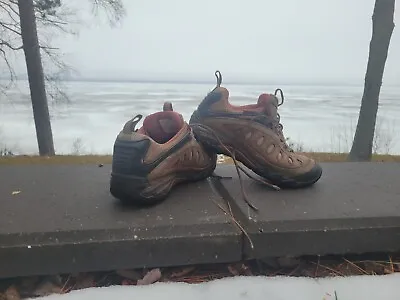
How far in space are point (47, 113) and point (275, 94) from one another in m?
3.92

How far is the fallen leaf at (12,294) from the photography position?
2.36 ft

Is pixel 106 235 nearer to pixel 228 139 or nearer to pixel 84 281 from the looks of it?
pixel 84 281

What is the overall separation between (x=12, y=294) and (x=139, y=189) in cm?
31

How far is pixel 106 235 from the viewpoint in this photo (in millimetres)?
760

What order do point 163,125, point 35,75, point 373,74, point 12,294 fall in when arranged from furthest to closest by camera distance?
point 35,75, point 373,74, point 163,125, point 12,294

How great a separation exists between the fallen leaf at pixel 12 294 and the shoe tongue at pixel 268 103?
28.8 inches

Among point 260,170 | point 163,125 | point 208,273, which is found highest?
point 163,125

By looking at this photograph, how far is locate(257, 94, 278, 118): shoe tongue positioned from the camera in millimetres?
1066

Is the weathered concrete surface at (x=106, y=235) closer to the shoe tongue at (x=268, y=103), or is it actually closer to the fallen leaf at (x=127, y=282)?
the fallen leaf at (x=127, y=282)

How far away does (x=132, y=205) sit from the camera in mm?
908

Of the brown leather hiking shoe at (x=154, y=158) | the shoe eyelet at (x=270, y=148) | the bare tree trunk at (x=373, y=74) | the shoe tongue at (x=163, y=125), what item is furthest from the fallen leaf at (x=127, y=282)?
the bare tree trunk at (x=373, y=74)

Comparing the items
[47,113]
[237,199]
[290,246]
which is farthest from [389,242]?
[47,113]

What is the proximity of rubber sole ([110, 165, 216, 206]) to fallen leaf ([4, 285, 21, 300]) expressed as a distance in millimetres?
275

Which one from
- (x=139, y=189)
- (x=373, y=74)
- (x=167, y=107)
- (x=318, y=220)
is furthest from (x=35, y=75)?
(x=318, y=220)
